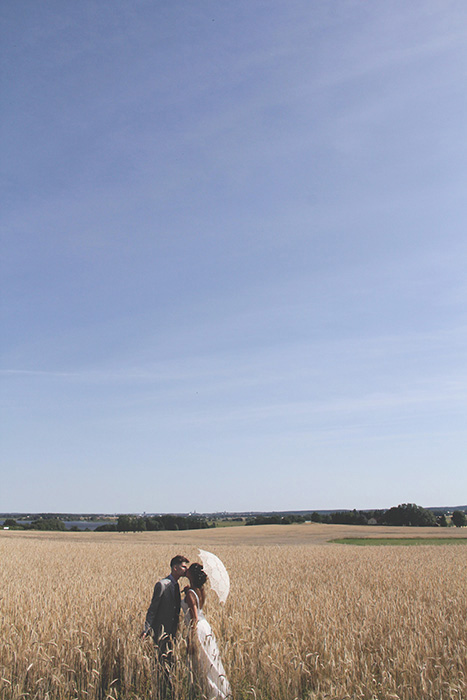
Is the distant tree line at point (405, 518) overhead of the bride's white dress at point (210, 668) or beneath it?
beneath

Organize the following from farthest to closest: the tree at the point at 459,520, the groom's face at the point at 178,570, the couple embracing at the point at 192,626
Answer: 1. the tree at the point at 459,520
2. the groom's face at the point at 178,570
3. the couple embracing at the point at 192,626

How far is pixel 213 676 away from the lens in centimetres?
540

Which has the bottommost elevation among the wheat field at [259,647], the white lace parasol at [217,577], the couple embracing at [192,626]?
the wheat field at [259,647]

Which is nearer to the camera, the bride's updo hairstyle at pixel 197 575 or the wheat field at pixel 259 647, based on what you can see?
the wheat field at pixel 259 647

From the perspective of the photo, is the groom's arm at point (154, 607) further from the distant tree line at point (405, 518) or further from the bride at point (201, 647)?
the distant tree line at point (405, 518)

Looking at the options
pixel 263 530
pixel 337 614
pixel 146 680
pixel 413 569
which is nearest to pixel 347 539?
pixel 263 530

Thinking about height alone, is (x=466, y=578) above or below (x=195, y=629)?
below

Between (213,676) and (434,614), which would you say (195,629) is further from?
(434,614)

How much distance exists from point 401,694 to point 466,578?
12.3 m

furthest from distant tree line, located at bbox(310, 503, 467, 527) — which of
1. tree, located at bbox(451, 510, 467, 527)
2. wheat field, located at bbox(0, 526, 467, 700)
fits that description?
wheat field, located at bbox(0, 526, 467, 700)

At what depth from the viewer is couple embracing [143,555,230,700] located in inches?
213

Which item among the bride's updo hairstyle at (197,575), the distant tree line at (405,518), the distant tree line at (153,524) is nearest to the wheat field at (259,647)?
the bride's updo hairstyle at (197,575)

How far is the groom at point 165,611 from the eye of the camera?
609 centimetres

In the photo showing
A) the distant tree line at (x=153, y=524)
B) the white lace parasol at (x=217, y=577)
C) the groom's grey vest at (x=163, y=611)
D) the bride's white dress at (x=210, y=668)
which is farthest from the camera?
the distant tree line at (x=153, y=524)
